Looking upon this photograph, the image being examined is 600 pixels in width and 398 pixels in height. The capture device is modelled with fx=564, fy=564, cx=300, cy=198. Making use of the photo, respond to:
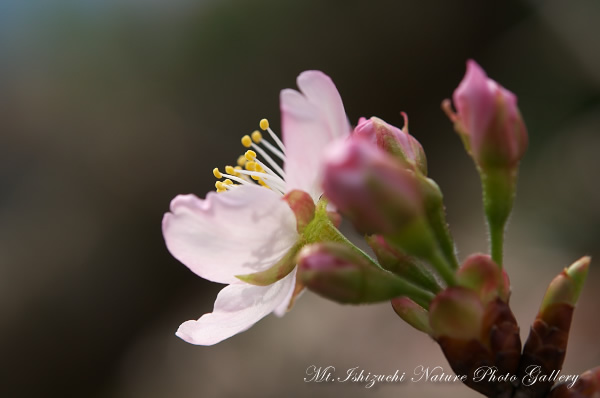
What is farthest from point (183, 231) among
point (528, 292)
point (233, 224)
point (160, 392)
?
point (160, 392)

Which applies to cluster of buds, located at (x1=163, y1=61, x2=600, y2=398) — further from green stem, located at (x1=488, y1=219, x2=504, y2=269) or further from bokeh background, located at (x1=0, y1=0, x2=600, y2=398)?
bokeh background, located at (x1=0, y1=0, x2=600, y2=398)

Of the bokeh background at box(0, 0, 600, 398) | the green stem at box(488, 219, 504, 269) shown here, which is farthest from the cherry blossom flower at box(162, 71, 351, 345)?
the bokeh background at box(0, 0, 600, 398)

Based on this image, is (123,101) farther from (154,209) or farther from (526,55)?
(526,55)

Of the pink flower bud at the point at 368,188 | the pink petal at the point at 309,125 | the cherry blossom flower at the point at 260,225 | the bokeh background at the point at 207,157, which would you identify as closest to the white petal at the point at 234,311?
the cherry blossom flower at the point at 260,225

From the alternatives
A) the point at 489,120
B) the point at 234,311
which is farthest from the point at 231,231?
the point at 489,120

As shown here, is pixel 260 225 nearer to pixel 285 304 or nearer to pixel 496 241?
pixel 285 304

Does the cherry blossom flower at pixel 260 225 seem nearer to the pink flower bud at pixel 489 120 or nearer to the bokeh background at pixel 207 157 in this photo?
the pink flower bud at pixel 489 120
